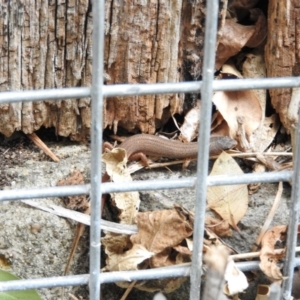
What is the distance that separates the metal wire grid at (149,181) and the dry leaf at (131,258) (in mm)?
198

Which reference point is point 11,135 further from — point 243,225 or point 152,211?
point 243,225

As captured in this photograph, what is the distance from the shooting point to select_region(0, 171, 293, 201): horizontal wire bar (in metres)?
1.58

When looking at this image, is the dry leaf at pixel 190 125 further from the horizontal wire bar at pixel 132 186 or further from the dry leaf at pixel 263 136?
the horizontal wire bar at pixel 132 186

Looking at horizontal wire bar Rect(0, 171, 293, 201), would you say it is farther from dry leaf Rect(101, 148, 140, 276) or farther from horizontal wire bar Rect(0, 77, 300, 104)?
dry leaf Rect(101, 148, 140, 276)

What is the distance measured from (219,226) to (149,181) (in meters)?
0.52

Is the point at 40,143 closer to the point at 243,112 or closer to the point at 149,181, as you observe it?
the point at 243,112

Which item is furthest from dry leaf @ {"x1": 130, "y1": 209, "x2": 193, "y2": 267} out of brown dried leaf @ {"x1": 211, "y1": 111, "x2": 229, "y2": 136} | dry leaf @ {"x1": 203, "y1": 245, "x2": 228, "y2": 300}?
dry leaf @ {"x1": 203, "y1": 245, "x2": 228, "y2": 300}

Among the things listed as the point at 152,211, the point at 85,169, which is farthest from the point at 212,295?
the point at 85,169

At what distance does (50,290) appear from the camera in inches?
85.4

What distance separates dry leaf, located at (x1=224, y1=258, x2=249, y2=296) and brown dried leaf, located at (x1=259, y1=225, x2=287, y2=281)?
0.18 feet

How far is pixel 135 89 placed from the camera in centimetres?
151

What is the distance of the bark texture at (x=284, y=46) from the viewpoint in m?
2.29

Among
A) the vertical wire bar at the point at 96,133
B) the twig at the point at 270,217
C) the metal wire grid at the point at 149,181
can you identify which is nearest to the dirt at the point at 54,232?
the twig at the point at 270,217

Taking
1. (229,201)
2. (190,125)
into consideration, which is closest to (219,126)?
(190,125)
